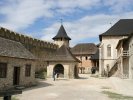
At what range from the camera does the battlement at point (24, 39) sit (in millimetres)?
32103

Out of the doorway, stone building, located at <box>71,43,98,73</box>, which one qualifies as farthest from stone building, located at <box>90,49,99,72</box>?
the doorway

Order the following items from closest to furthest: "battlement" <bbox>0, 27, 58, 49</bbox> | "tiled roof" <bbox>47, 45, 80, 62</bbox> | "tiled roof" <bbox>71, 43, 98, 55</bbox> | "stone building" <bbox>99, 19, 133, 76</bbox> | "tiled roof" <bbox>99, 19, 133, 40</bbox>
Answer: "battlement" <bbox>0, 27, 58, 49</bbox>
"tiled roof" <bbox>47, 45, 80, 62</bbox>
"tiled roof" <bbox>99, 19, 133, 40</bbox>
"stone building" <bbox>99, 19, 133, 76</bbox>
"tiled roof" <bbox>71, 43, 98, 55</bbox>

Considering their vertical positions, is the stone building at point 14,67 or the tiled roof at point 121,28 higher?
the tiled roof at point 121,28

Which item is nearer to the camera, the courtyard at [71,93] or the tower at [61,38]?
the courtyard at [71,93]

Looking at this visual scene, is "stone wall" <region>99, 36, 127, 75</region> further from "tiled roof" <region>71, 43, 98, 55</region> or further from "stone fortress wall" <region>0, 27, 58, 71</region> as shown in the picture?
"tiled roof" <region>71, 43, 98, 55</region>

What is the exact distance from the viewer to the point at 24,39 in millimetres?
38906

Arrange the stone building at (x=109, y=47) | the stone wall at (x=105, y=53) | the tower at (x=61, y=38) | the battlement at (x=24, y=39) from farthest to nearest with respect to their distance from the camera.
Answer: the tower at (x=61, y=38) < the stone wall at (x=105, y=53) < the stone building at (x=109, y=47) < the battlement at (x=24, y=39)

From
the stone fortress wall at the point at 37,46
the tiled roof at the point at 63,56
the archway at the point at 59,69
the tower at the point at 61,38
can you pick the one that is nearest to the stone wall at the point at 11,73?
the stone fortress wall at the point at 37,46

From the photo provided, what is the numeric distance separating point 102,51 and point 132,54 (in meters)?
14.6

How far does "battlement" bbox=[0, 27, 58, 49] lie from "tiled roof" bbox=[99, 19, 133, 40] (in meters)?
10.3

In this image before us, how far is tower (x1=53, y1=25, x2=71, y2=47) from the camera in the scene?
5325cm

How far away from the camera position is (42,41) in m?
45.5

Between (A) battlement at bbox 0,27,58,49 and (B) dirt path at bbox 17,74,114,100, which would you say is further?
(A) battlement at bbox 0,27,58,49

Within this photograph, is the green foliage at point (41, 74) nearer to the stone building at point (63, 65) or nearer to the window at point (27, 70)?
the stone building at point (63, 65)
